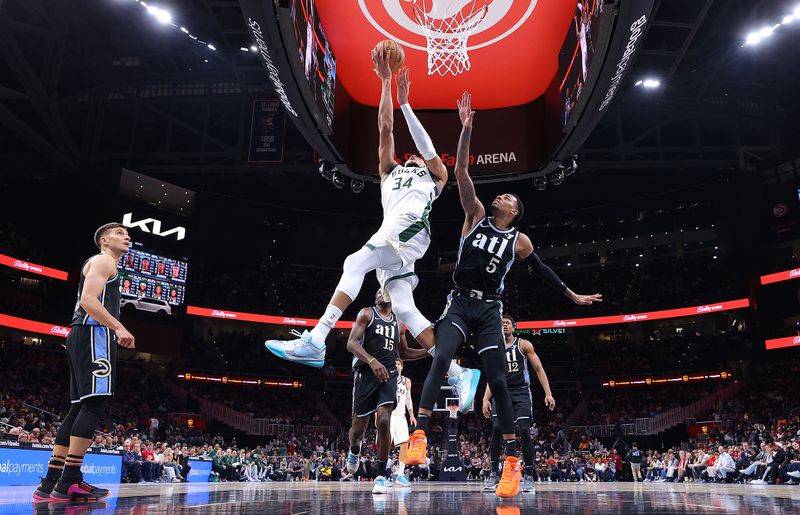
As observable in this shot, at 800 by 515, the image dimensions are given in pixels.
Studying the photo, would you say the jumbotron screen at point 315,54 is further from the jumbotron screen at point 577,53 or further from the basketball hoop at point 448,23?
the jumbotron screen at point 577,53

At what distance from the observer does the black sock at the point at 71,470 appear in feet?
14.4

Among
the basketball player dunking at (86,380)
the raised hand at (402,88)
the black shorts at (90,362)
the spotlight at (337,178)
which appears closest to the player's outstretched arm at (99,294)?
the basketball player dunking at (86,380)

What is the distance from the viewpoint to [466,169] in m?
4.85

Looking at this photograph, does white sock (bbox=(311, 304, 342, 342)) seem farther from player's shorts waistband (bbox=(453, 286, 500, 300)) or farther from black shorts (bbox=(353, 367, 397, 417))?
black shorts (bbox=(353, 367, 397, 417))

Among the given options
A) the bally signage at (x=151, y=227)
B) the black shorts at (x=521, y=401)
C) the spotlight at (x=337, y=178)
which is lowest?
the black shorts at (x=521, y=401)

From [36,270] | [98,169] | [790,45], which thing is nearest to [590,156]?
[790,45]

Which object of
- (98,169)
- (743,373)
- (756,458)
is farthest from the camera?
(743,373)

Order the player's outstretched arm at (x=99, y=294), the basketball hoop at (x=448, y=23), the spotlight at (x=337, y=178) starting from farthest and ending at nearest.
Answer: the spotlight at (x=337, y=178) < the basketball hoop at (x=448, y=23) < the player's outstretched arm at (x=99, y=294)

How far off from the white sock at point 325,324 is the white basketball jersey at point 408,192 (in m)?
0.88

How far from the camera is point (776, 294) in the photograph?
24938 mm

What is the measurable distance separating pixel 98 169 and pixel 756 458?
24426mm

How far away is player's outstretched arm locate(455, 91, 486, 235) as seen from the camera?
4844 millimetres

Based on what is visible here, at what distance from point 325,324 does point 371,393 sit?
234cm

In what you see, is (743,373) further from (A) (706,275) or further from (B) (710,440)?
(B) (710,440)
